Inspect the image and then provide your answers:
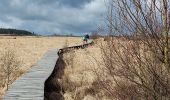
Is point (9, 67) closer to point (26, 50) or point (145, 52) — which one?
point (145, 52)

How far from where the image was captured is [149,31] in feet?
20.9

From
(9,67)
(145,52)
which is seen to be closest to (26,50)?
(9,67)

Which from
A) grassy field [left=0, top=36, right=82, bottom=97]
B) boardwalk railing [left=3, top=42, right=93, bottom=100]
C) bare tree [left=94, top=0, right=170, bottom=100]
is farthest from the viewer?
grassy field [left=0, top=36, right=82, bottom=97]

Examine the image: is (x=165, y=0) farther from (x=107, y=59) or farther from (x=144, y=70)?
(x=107, y=59)

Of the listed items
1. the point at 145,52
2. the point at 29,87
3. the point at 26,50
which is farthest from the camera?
the point at 26,50

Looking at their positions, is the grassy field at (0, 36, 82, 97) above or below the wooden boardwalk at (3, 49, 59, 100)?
below

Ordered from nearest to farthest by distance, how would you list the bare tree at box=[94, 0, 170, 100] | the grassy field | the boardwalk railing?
the bare tree at box=[94, 0, 170, 100] < the boardwalk railing < the grassy field

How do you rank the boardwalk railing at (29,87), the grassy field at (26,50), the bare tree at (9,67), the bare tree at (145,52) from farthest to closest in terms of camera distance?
the grassy field at (26,50) < the bare tree at (9,67) < the boardwalk railing at (29,87) < the bare tree at (145,52)

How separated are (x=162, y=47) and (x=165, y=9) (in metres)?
0.58

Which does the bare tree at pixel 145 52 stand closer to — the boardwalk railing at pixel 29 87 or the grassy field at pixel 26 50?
the boardwalk railing at pixel 29 87

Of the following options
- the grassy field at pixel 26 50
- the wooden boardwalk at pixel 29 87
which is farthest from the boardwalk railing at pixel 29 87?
the grassy field at pixel 26 50

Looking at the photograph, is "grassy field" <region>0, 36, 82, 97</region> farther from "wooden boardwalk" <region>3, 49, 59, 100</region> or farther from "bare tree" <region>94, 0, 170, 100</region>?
"bare tree" <region>94, 0, 170, 100</region>

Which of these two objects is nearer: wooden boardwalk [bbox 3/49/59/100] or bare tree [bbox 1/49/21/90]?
wooden boardwalk [bbox 3/49/59/100]

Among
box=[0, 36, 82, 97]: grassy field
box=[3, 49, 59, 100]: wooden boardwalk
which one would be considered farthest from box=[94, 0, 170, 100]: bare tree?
box=[0, 36, 82, 97]: grassy field
